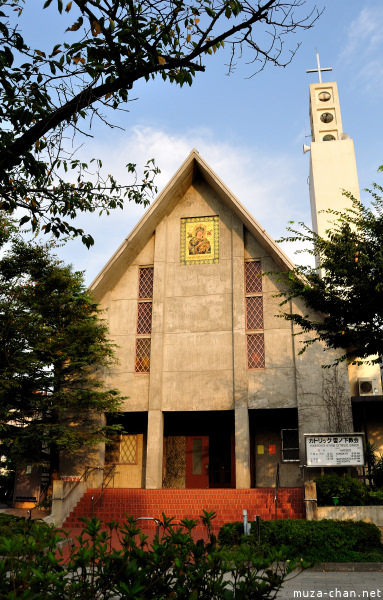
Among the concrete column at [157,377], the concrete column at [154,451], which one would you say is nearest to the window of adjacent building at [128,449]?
the concrete column at [157,377]

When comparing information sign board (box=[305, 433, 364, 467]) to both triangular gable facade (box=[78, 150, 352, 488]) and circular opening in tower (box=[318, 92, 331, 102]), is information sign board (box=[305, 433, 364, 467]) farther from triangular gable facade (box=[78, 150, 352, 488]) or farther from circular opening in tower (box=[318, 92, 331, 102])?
circular opening in tower (box=[318, 92, 331, 102])

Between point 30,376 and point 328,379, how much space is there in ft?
32.4

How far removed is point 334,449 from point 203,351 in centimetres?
607

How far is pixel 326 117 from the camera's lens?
95.5ft

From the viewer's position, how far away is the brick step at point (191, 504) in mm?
15398

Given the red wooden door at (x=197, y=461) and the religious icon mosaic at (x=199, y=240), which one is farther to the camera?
the religious icon mosaic at (x=199, y=240)

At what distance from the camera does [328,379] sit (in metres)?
17.8

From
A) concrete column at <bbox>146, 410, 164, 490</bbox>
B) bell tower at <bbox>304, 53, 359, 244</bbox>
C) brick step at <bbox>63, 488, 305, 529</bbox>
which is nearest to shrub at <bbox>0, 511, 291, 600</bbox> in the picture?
brick step at <bbox>63, 488, 305, 529</bbox>

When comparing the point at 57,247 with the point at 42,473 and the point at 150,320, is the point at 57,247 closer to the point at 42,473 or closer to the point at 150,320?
the point at 150,320

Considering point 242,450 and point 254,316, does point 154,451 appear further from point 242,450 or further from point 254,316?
point 254,316

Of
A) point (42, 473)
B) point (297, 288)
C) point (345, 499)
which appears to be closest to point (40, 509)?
point (42, 473)

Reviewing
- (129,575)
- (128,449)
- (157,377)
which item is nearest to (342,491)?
(157,377)

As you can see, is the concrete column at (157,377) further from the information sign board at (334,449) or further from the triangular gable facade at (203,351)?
the information sign board at (334,449)

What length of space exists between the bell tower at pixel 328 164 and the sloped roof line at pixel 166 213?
23.6ft
